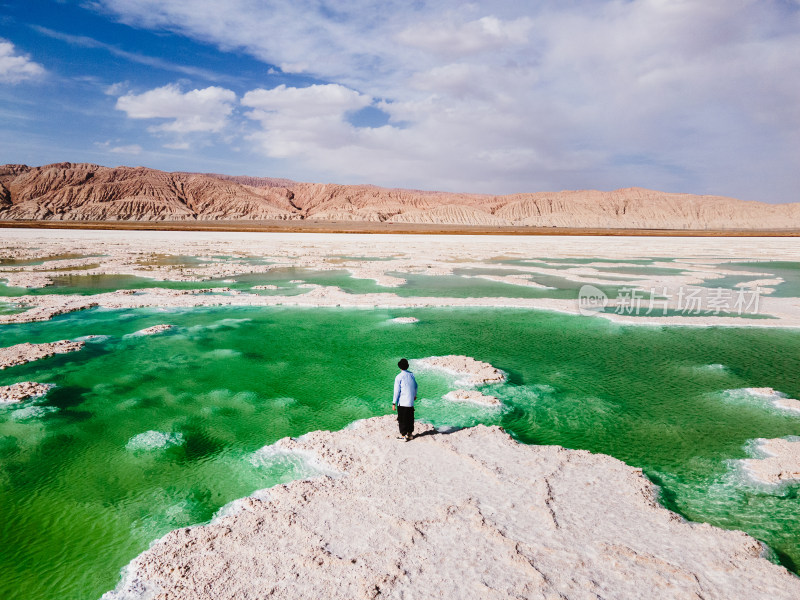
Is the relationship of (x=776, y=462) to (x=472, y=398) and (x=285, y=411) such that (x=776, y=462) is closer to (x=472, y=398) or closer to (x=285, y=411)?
(x=472, y=398)

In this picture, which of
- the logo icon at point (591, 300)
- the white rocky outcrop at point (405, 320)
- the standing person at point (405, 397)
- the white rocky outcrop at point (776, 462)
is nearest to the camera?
the white rocky outcrop at point (776, 462)

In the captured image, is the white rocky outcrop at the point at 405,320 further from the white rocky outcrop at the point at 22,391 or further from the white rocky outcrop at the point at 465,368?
the white rocky outcrop at the point at 22,391

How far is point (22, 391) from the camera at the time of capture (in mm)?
7672

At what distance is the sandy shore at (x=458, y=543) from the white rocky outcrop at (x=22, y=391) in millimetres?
5074

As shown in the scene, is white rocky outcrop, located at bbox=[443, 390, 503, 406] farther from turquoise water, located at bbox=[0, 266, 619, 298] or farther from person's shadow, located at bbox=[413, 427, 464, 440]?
turquoise water, located at bbox=[0, 266, 619, 298]

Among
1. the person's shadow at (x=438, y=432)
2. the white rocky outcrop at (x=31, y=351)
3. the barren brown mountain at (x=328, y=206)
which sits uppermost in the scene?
the barren brown mountain at (x=328, y=206)

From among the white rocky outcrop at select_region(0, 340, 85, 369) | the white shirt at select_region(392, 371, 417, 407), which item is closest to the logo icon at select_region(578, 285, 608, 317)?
the white shirt at select_region(392, 371, 417, 407)

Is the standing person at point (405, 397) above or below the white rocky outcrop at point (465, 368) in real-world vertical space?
above

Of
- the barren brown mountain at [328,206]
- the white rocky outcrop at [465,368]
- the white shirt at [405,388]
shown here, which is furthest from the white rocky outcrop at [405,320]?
the barren brown mountain at [328,206]

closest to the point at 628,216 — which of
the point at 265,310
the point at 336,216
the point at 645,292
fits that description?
the point at 336,216

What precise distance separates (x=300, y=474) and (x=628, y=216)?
155098 mm

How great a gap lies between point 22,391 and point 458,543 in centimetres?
749

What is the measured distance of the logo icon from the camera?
1414 cm

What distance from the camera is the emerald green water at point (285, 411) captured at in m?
4.76
